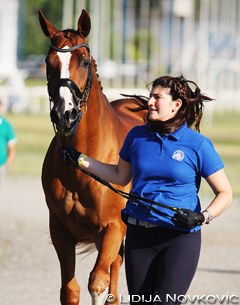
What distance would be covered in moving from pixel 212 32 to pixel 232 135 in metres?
20.8

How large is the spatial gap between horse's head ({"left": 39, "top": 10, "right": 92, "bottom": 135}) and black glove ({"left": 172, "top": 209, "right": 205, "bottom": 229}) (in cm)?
149

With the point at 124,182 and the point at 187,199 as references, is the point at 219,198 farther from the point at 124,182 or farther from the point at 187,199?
the point at 124,182

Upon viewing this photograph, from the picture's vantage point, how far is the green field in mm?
20609

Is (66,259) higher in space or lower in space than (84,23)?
lower

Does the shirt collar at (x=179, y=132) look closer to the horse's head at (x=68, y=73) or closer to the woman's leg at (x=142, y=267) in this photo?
the woman's leg at (x=142, y=267)

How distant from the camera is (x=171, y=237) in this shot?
5.57 meters

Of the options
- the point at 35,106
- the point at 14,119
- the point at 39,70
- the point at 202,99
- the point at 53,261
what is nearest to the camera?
the point at 202,99

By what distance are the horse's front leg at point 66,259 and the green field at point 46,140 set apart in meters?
9.58

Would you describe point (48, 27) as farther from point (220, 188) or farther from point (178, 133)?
point (220, 188)

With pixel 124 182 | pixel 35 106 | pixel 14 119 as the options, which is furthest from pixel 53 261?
pixel 35 106

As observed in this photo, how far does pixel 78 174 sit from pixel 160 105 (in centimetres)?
177

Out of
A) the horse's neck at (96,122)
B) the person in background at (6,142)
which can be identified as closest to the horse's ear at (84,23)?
the horse's neck at (96,122)

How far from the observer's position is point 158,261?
5559 millimetres

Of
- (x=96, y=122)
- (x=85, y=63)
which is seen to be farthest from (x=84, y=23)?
(x=96, y=122)
